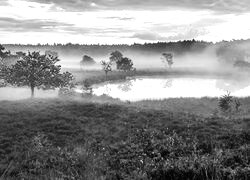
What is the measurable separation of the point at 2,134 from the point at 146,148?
561 inches

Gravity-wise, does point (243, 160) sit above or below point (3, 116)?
above

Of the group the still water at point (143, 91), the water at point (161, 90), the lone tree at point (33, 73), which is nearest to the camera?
the lone tree at point (33, 73)

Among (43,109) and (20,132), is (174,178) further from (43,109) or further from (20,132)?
(43,109)

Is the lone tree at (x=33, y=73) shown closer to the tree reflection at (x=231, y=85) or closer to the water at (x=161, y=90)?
the water at (x=161, y=90)

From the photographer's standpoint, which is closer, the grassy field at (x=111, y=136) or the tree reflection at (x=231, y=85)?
the grassy field at (x=111, y=136)

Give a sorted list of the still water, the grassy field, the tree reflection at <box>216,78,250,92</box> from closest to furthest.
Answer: the grassy field < the still water < the tree reflection at <box>216,78,250,92</box>

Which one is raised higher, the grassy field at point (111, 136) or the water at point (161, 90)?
the grassy field at point (111, 136)

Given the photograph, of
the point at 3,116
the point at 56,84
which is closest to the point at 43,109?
the point at 3,116

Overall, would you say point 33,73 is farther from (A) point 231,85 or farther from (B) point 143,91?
(A) point 231,85

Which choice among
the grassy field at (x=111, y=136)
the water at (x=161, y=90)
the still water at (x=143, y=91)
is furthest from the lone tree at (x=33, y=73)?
the water at (x=161, y=90)

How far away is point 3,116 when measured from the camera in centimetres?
3294

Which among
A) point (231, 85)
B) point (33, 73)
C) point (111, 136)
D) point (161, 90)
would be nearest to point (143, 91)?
point (161, 90)

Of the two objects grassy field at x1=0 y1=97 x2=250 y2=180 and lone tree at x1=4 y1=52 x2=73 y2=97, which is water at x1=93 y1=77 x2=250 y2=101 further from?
grassy field at x1=0 y1=97 x2=250 y2=180

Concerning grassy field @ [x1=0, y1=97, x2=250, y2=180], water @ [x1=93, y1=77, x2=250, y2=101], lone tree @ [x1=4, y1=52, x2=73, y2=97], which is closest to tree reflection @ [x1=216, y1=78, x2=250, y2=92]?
water @ [x1=93, y1=77, x2=250, y2=101]
